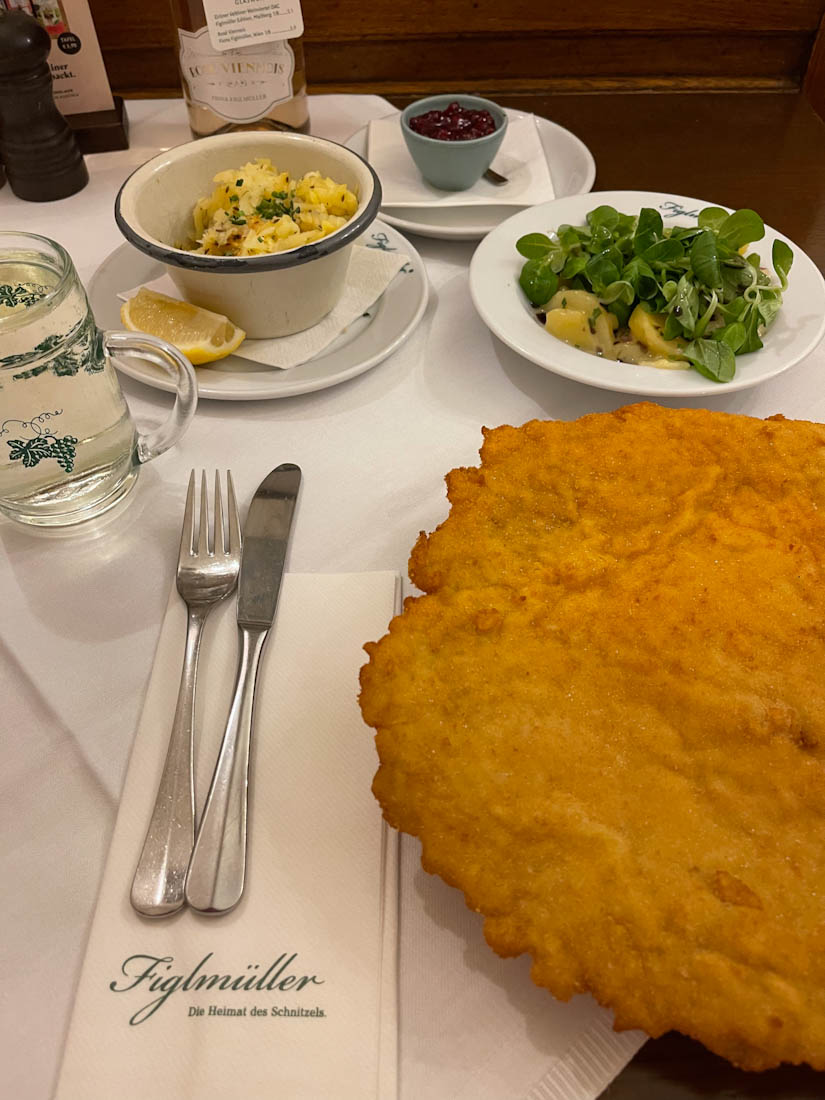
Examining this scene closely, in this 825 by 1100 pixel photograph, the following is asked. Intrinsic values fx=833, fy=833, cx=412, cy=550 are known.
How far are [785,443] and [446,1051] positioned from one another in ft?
3.24

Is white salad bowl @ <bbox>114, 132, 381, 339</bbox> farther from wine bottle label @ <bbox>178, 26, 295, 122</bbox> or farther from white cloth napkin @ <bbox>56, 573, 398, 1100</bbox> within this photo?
white cloth napkin @ <bbox>56, 573, 398, 1100</bbox>

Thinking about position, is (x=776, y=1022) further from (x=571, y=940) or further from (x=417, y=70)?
(x=417, y=70)

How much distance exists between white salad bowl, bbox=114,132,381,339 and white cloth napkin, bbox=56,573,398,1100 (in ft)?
2.51

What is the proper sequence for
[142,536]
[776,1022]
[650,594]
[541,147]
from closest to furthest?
[776,1022]
[650,594]
[142,536]
[541,147]

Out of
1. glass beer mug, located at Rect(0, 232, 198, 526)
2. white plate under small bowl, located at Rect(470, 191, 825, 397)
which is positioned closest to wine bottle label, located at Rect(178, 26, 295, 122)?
white plate under small bowl, located at Rect(470, 191, 825, 397)

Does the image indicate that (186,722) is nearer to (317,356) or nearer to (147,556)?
(147,556)

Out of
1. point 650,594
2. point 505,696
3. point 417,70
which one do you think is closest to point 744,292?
point 650,594

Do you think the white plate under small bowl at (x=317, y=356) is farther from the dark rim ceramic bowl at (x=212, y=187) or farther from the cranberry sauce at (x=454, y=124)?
the cranberry sauce at (x=454, y=124)

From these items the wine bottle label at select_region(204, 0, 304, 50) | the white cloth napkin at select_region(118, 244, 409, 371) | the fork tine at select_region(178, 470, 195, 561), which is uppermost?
the wine bottle label at select_region(204, 0, 304, 50)

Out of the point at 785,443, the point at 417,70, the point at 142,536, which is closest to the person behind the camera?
the point at 785,443

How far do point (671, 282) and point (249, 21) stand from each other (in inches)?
49.8

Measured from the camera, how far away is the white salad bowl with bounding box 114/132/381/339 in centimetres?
155

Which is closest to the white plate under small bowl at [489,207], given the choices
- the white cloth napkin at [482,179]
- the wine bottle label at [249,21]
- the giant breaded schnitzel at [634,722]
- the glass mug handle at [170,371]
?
the white cloth napkin at [482,179]

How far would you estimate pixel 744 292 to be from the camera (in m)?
1.67
